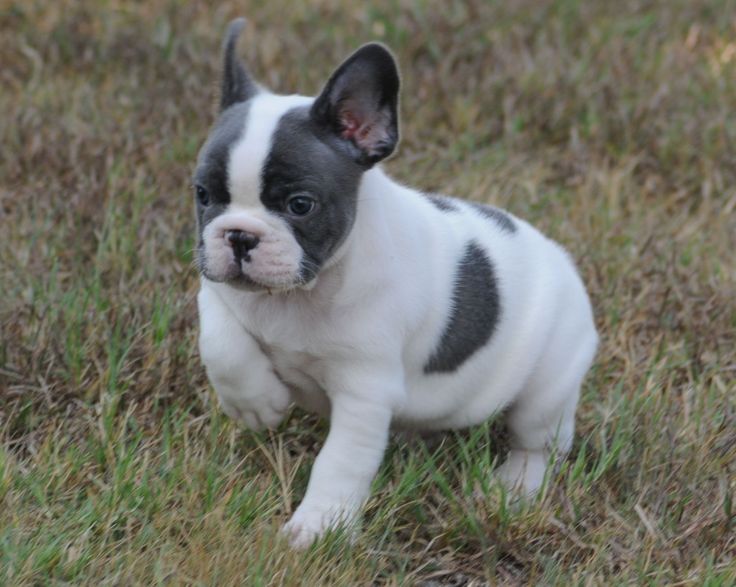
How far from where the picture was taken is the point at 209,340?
406cm

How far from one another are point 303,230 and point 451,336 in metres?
0.77

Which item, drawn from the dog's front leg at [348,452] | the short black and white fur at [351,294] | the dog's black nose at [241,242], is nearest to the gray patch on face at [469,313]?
the short black and white fur at [351,294]

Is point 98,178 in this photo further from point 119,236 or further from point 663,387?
point 663,387

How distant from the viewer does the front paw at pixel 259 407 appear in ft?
13.5

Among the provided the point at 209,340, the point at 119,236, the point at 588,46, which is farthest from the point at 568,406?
the point at 588,46

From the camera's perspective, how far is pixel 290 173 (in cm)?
371

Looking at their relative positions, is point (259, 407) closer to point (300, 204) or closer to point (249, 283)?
point (249, 283)

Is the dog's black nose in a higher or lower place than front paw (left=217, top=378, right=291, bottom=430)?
higher

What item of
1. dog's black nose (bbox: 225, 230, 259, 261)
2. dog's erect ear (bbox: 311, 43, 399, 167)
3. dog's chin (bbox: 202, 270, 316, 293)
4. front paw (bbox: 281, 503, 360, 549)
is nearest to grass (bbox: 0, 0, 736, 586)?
front paw (bbox: 281, 503, 360, 549)

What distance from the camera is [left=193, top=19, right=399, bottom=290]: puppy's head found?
12.1ft

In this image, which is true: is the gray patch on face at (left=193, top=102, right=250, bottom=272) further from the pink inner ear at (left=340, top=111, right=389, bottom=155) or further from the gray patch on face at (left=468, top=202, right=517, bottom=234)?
the gray patch on face at (left=468, top=202, right=517, bottom=234)

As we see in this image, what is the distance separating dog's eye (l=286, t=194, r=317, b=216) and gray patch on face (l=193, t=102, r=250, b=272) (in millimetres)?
176

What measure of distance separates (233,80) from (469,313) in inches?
42.5

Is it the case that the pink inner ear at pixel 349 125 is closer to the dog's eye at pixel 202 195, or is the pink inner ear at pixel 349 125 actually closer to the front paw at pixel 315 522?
the dog's eye at pixel 202 195
